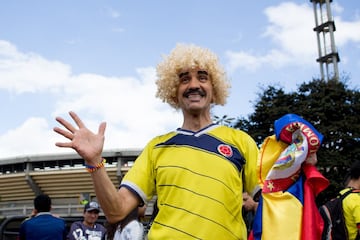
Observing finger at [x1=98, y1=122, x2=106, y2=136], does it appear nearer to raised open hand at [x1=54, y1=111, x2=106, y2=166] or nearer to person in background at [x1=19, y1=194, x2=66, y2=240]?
raised open hand at [x1=54, y1=111, x2=106, y2=166]

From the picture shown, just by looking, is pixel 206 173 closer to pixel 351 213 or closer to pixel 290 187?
pixel 290 187

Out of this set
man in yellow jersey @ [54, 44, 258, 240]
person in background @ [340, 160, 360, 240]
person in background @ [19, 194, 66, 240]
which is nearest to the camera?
man in yellow jersey @ [54, 44, 258, 240]

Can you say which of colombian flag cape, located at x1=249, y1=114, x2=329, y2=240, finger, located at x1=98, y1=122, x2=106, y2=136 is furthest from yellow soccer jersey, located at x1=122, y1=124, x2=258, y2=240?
finger, located at x1=98, y1=122, x2=106, y2=136

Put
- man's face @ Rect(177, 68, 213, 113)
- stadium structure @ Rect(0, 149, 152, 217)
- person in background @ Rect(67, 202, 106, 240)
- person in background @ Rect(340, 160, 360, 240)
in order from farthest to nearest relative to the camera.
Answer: stadium structure @ Rect(0, 149, 152, 217) < person in background @ Rect(67, 202, 106, 240) < person in background @ Rect(340, 160, 360, 240) < man's face @ Rect(177, 68, 213, 113)

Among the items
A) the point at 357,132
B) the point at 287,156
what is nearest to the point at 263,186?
the point at 287,156

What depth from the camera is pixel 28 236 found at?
212 inches

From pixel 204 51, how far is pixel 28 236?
370cm

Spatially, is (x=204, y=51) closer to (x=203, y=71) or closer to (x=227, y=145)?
(x=203, y=71)

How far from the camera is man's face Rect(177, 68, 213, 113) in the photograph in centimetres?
259

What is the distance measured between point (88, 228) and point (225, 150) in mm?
4159

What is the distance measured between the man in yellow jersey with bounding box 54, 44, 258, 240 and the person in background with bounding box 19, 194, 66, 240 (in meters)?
3.35

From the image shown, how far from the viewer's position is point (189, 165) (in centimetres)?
239

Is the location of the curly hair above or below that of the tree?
below

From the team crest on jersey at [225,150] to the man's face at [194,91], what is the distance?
0.26m
